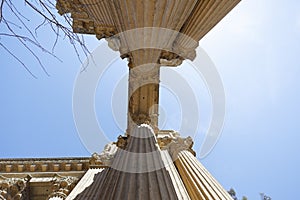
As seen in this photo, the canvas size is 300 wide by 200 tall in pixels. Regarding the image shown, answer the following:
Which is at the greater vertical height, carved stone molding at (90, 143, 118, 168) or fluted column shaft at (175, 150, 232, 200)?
carved stone molding at (90, 143, 118, 168)

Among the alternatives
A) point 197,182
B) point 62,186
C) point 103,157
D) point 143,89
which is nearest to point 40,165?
point 62,186

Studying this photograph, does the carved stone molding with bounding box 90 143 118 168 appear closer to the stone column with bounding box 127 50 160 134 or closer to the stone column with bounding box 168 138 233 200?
the stone column with bounding box 168 138 233 200

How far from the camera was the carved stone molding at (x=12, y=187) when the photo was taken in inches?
333

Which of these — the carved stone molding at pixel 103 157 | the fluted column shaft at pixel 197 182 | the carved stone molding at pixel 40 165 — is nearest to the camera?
the fluted column shaft at pixel 197 182

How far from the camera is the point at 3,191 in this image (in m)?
8.44

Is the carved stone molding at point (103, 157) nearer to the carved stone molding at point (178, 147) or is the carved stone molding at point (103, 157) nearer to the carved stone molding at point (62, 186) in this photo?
the carved stone molding at point (62, 186)

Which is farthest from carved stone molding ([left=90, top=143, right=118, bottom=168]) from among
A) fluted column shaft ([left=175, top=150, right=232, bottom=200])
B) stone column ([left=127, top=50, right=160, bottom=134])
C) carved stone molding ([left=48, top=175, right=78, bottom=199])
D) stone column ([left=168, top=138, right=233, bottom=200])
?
stone column ([left=127, top=50, right=160, bottom=134])

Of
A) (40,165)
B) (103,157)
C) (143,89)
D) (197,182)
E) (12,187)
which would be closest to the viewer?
(197,182)

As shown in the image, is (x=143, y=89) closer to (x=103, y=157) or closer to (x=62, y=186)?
(x=103, y=157)

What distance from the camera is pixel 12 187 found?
9.06m

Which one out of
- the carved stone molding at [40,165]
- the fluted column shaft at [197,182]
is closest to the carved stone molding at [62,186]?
the carved stone molding at [40,165]

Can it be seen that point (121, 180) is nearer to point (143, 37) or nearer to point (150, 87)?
point (143, 37)

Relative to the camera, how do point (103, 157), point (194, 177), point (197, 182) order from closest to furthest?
1. point (197, 182)
2. point (194, 177)
3. point (103, 157)

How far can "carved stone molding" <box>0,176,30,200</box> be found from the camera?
27.8 ft
